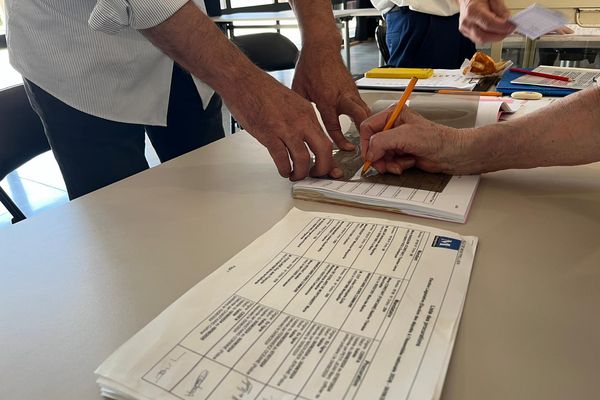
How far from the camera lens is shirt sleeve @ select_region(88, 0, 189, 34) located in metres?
0.64

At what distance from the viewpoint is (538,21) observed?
32.3 inches

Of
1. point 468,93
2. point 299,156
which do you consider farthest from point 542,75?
point 299,156

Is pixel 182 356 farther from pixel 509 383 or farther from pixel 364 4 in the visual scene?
pixel 364 4

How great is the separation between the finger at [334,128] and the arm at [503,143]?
0.12 metres

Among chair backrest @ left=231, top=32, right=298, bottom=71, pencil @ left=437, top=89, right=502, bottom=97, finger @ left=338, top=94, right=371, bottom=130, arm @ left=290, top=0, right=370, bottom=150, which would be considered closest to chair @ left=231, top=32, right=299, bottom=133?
chair backrest @ left=231, top=32, right=298, bottom=71

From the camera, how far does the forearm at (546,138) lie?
0.59 meters

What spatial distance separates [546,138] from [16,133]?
1.23 m

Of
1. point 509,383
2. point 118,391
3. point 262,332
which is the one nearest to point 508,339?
point 509,383

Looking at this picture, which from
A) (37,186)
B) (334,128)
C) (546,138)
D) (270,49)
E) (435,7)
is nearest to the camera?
(546,138)

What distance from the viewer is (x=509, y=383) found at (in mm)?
319

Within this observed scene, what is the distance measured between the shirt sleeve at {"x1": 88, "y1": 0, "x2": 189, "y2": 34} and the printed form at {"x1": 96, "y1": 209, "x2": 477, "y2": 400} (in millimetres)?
388

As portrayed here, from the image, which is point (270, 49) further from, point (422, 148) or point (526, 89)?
point (422, 148)
